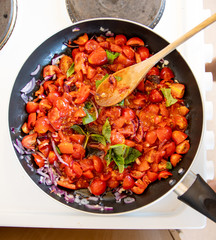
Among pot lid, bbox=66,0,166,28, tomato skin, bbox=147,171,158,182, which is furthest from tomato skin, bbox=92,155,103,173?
pot lid, bbox=66,0,166,28

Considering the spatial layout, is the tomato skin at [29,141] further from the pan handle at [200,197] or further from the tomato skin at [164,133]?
the pan handle at [200,197]

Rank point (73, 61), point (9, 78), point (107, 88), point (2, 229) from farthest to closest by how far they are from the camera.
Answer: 1. point (2, 229)
2. point (9, 78)
3. point (73, 61)
4. point (107, 88)

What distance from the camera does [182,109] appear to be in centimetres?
131

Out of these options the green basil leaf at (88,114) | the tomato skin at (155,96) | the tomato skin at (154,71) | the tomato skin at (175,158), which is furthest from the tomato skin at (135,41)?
the tomato skin at (175,158)

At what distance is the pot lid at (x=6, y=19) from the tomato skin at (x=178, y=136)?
3.43 ft

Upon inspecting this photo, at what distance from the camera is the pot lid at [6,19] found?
148 centimetres

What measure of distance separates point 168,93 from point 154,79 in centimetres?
10

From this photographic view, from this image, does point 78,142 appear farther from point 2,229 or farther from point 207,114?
point 2,229

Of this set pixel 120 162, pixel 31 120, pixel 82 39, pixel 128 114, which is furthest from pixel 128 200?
pixel 82 39

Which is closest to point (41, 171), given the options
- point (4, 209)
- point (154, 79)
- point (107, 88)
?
point (4, 209)

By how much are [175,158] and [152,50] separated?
1.83 ft

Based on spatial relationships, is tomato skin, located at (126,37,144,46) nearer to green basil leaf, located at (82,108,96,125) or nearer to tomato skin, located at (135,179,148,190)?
green basil leaf, located at (82,108,96,125)

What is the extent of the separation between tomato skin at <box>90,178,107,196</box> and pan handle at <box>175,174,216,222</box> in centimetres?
37

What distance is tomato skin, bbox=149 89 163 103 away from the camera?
1310mm
